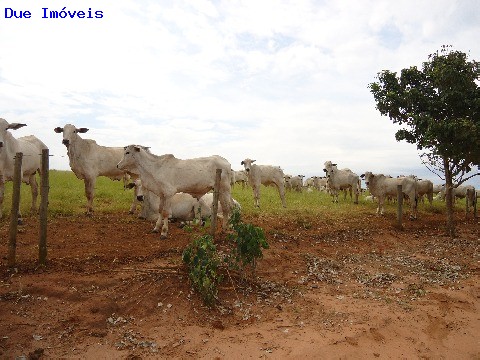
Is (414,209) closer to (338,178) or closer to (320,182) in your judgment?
(338,178)

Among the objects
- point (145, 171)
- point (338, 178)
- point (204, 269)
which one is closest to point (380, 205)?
point (338, 178)

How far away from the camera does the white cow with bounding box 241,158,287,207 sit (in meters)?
20.2

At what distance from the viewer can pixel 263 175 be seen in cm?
2083

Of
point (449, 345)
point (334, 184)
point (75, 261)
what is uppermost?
point (334, 184)

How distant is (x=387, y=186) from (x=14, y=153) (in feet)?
57.4

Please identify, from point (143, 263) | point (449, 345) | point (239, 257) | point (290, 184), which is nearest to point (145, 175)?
point (143, 263)

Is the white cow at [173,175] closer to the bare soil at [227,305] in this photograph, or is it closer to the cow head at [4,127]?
the bare soil at [227,305]

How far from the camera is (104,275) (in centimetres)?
768

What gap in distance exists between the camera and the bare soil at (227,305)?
19.3ft

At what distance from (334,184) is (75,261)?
63.5 ft

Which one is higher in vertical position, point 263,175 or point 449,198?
point 263,175

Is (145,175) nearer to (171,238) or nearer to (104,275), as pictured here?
(171,238)

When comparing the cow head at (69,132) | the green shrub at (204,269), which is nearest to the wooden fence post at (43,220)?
the green shrub at (204,269)

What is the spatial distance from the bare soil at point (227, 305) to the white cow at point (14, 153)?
83.4 inches
